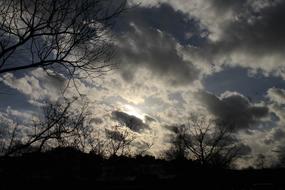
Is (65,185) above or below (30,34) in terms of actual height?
below

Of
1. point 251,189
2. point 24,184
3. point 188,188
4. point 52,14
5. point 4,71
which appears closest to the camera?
point 4,71

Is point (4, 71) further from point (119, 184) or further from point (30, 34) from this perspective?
point (119, 184)

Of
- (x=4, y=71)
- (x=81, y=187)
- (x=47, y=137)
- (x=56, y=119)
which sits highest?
(x=4, y=71)

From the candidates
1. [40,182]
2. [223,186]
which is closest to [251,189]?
Answer: [223,186]

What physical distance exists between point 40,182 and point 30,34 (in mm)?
3805

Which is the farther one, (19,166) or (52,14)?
(19,166)

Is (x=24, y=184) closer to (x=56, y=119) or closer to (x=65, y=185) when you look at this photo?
(x=65, y=185)

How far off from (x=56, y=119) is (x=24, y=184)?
187 centimetres

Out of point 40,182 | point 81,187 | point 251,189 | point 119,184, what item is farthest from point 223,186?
point 40,182

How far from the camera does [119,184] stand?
8555 millimetres

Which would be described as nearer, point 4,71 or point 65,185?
point 4,71

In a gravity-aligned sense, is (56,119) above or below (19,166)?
above

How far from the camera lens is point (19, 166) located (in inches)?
362

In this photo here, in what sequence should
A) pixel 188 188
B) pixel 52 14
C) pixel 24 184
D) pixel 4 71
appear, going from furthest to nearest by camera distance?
pixel 188 188 < pixel 24 184 < pixel 52 14 < pixel 4 71
